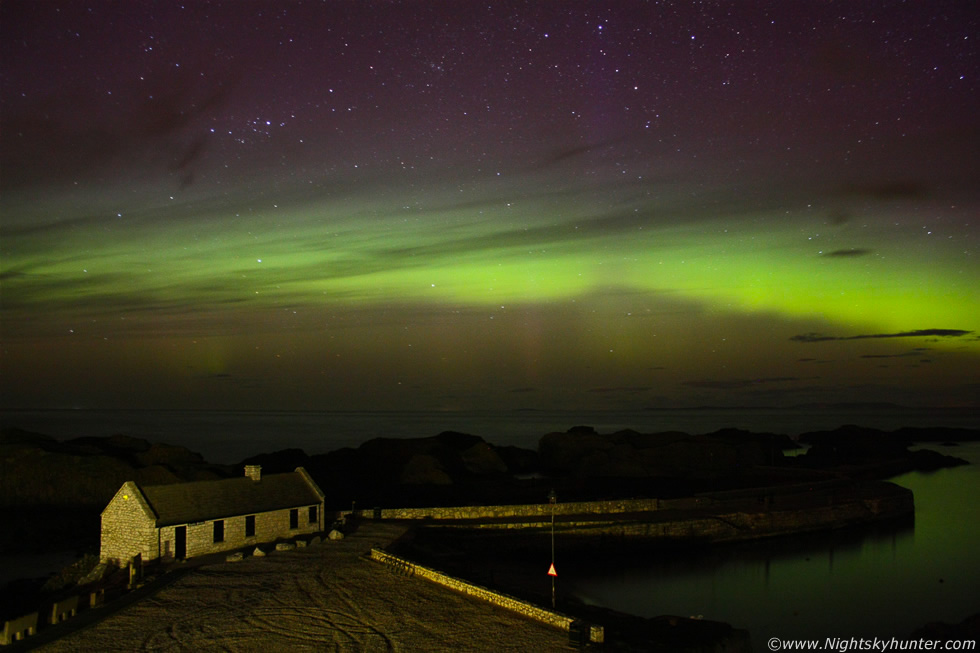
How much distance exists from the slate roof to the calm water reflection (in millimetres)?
12683

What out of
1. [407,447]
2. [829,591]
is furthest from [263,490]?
[407,447]

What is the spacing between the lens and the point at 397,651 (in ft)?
60.8

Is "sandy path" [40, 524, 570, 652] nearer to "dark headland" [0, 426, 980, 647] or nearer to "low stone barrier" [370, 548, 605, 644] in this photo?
"low stone barrier" [370, 548, 605, 644]

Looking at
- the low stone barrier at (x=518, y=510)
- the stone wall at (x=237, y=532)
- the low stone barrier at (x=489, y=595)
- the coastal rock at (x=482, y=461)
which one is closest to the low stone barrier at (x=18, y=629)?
the stone wall at (x=237, y=532)

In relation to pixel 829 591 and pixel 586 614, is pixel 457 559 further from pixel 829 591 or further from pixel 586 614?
pixel 829 591

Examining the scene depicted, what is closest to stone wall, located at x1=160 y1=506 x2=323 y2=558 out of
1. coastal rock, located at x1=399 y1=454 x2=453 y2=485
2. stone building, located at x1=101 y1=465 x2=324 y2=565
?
stone building, located at x1=101 y1=465 x2=324 y2=565

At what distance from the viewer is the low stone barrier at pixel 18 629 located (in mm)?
19172

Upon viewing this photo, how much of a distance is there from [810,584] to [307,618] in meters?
26.0

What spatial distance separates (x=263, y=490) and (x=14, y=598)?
937 centimetres

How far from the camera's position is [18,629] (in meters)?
19.5

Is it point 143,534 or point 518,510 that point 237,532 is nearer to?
point 143,534

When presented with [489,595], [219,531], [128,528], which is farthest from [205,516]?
[489,595]

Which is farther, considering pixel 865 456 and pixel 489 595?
pixel 865 456

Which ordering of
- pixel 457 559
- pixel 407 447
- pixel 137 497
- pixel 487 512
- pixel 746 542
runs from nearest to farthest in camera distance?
1. pixel 137 497
2. pixel 457 559
3. pixel 487 512
4. pixel 746 542
5. pixel 407 447
